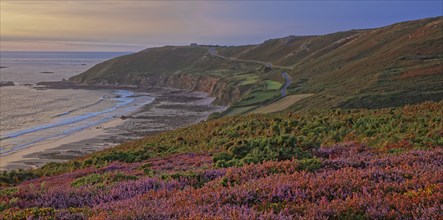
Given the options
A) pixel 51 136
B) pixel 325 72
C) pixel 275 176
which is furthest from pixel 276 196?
pixel 325 72

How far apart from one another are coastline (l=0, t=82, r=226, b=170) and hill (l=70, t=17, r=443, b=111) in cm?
859

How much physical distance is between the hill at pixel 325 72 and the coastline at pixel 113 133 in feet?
28.2

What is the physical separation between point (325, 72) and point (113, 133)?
41.0 meters

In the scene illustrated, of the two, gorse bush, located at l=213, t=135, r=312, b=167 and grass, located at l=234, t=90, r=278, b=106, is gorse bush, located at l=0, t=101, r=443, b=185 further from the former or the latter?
grass, located at l=234, t=90, r=278, b=106

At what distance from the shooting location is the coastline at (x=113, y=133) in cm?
3962

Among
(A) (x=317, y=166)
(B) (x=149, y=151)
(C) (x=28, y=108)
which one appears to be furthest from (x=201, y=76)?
(A) (x=317, y=166)

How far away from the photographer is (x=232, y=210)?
5770mm

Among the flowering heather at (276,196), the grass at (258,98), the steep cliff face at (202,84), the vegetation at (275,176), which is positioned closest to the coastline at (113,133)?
the steep cliff face at (202,84)

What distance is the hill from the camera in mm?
39812

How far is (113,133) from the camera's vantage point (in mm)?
53875

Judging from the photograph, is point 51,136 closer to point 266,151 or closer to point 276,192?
point 266,151

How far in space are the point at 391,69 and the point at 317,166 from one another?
154 ft

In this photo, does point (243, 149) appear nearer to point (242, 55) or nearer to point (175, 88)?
point (175, 88)

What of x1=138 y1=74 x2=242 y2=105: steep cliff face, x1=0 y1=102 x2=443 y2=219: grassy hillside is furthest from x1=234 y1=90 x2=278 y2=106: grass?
x1=0 y1=102 x2=443 y2=219: grassy hillside
